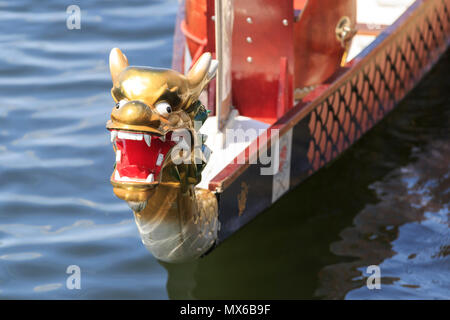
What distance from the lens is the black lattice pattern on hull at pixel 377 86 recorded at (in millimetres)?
4438

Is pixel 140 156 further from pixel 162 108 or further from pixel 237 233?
pixel 237 233

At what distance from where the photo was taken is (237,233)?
4266mm

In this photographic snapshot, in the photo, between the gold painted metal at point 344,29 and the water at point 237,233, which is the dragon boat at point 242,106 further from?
the water at point 237,233

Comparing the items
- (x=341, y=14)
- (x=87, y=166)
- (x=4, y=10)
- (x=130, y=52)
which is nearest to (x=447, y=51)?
(x=341, y=14)

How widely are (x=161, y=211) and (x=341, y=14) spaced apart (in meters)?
1.79

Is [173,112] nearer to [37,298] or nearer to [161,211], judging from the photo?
[161,211]

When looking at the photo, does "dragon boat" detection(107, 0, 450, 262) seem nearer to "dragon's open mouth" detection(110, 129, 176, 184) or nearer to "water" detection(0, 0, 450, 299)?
"dragon's open mouth" detection(110, 129, 176, 184)

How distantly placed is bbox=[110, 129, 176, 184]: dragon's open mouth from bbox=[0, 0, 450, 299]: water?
1.23 metres

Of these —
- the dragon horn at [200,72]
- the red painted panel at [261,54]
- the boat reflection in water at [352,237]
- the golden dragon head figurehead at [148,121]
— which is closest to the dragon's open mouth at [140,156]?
the golden dragon head figurehead at [148,121]

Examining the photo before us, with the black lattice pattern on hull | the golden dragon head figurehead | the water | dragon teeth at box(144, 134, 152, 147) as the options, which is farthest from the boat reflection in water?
dragon teeth at box(144, 134, 152, 147)

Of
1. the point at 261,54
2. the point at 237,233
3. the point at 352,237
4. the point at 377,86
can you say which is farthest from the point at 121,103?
the point at 377,86

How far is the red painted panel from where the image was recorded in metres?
4.07

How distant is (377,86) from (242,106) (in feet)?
3.32
